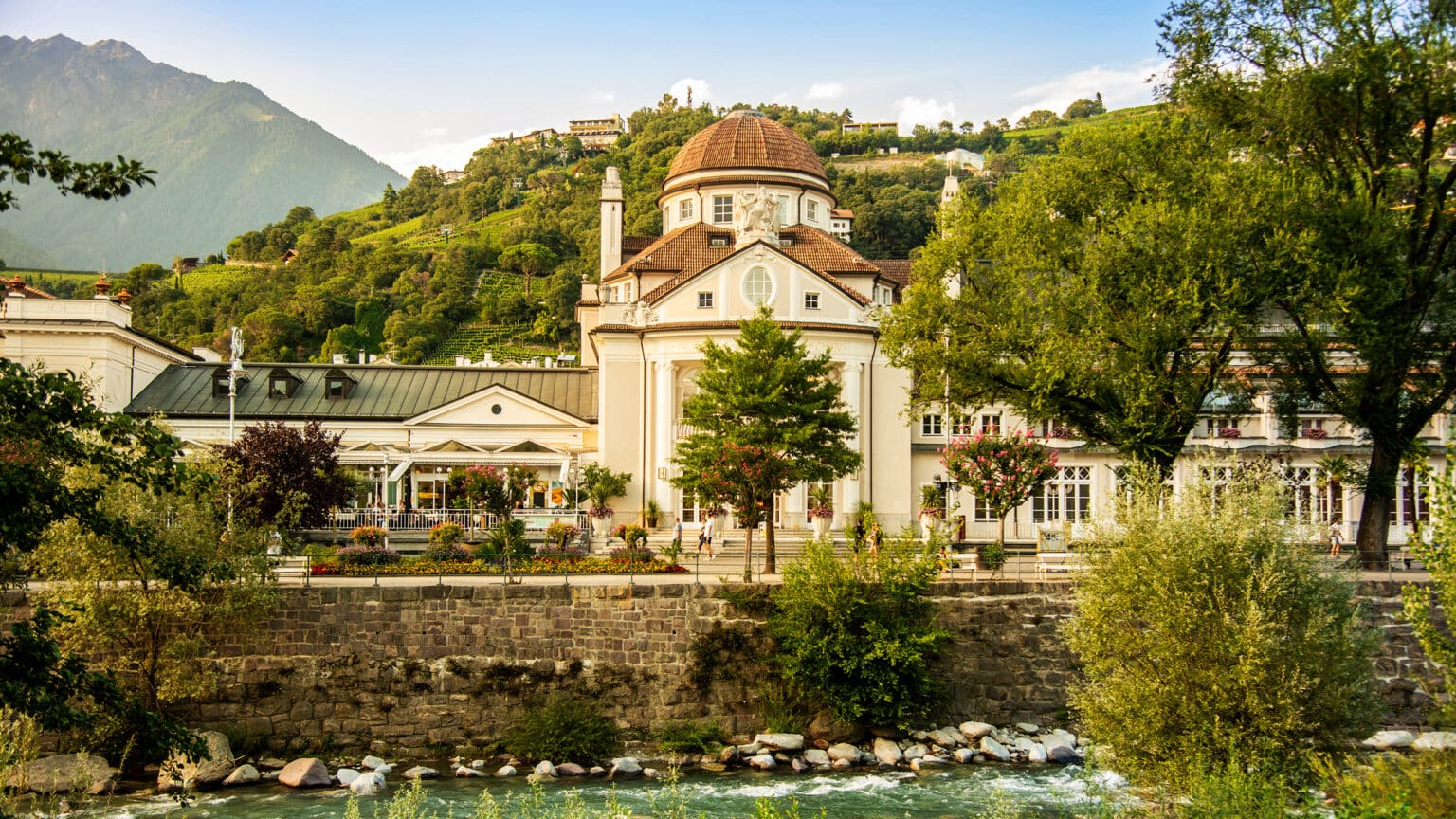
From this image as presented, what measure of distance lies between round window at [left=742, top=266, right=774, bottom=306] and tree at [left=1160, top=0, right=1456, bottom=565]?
1888 cm

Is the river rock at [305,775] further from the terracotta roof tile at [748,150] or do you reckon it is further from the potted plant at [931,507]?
the terracotta roof tile at [748,150]

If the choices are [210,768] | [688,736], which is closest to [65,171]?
[210,768]

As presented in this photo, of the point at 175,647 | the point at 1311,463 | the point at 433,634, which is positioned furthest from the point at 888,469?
the point at 175,647

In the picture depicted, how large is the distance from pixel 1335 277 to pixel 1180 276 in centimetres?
360

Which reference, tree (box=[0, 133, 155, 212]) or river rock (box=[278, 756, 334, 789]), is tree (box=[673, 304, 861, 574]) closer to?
river rock (box=[278, 756, 334, 789])

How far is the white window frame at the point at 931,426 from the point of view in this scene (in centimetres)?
5138

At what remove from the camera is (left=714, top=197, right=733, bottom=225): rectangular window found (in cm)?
5632

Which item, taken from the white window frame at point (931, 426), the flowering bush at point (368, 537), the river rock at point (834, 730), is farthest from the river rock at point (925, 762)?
the white window frame at point (931, 426)

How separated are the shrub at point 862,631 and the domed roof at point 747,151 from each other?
3011cm

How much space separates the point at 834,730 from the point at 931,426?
24.4 m

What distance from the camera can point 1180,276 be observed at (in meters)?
30.1

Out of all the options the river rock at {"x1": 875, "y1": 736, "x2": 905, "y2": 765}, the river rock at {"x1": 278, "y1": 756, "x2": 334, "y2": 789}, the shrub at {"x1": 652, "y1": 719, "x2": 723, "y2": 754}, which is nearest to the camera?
the river rock at {"x1": 278, "y1": 756, "x2": 334, "y2": 789}

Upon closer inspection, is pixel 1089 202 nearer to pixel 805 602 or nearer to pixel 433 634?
pixel 805 602

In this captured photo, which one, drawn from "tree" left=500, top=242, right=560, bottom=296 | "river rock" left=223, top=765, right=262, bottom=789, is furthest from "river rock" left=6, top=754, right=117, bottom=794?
"tree" left=500, top=242, right=560, bottom=296
